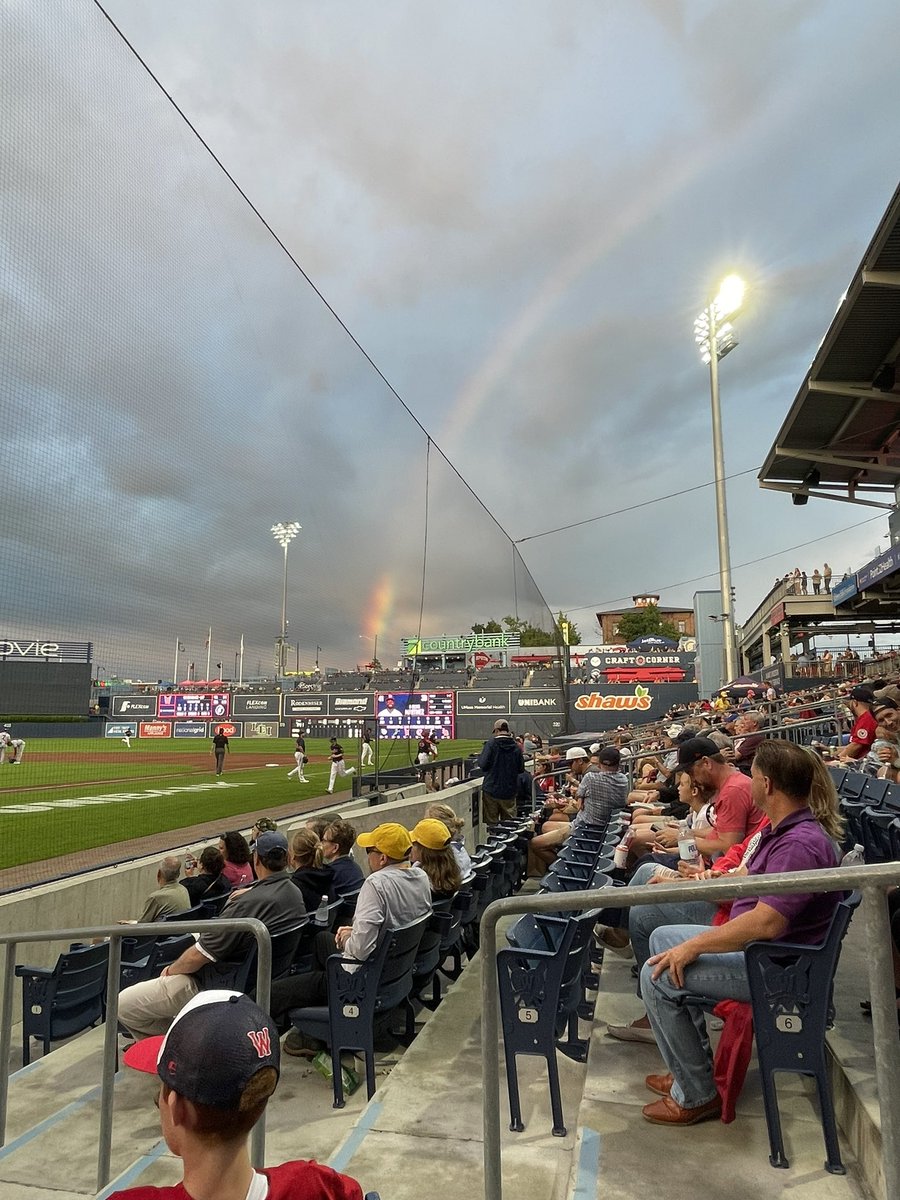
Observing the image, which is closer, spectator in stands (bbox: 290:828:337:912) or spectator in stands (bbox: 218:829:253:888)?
spectator in stands (bbox: 290:828:337:912)

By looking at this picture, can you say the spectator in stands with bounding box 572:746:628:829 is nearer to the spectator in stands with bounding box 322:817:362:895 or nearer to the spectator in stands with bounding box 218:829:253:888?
the spectator in stands with bounding box 322:817:362:895

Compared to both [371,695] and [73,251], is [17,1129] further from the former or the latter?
[371,695]

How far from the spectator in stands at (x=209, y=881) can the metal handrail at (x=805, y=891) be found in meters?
4.26

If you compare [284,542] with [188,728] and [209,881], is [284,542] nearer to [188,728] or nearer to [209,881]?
[209,881]

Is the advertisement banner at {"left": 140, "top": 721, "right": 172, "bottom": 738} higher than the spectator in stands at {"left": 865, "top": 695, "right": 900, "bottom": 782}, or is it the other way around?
the spectator in stands at {"left": 865, "top": 695, "right": 900, "bottom": 782}

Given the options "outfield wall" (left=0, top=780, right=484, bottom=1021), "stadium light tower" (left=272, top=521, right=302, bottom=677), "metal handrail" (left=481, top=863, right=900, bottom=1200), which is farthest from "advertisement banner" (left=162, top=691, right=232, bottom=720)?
"metal handrail" (left=481, top=863, right=900, bottom=1200)

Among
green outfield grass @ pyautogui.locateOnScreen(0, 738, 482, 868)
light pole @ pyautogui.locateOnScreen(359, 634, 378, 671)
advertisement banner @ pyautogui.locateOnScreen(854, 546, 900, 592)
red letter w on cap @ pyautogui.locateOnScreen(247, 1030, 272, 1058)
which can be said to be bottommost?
green outfield grass @ pyautogui.locateOnScreen(0, 738, 482, 868)

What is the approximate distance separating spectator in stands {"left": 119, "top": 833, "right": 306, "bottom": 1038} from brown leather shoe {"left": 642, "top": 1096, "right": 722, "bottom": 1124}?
6.78 ft

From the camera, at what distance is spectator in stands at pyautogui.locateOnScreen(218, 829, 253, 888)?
6070 mm

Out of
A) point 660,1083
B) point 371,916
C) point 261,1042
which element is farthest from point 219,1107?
point 371,916

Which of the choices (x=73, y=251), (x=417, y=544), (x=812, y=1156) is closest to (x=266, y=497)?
(x=73, y=251)

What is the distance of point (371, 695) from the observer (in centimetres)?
4053

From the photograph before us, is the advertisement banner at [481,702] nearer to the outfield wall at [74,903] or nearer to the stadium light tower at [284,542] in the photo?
the stadium light tower at [284,542]

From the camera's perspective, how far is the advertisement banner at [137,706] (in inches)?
1918
